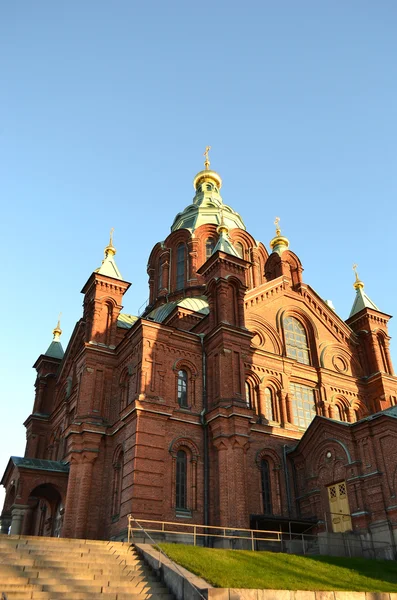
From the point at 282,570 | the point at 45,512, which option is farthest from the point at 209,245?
the point at 282,570

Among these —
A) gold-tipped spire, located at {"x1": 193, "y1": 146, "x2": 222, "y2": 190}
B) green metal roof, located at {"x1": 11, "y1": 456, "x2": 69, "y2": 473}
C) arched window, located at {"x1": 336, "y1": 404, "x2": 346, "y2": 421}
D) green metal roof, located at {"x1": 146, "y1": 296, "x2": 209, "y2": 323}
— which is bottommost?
green metal roof, located at {"x1": 11, "y1": 456, "x2": 69, "y2": 473}

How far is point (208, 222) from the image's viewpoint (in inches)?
1569

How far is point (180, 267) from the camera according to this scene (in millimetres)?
38500

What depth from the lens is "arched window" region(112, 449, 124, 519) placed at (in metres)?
22.0

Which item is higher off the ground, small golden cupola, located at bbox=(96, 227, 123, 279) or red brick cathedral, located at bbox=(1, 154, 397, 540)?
small golden cupola, located at bbox=(96, 227, 123, 279)

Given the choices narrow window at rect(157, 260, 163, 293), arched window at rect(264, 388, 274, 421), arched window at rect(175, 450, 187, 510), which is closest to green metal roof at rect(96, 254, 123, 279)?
narrow window at rect(157, 260, 163, 293)

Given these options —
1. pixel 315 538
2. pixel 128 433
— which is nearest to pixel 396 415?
pixel 315 538

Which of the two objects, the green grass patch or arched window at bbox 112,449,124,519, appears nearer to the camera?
the green grass patch

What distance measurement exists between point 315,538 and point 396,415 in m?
6.11

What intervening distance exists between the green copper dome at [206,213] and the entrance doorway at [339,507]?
2108 centimetres

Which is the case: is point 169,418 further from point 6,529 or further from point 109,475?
point 6,529

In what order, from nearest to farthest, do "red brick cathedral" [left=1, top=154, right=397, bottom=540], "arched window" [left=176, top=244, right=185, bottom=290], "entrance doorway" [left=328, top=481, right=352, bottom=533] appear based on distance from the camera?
"red brick cathedral" [left=1, top=154, right=397, bottom=540]
"entrance doorway" [left=328, top=481, right=352, bottom=533]
"arched window" [left=176, top=244, right=185, bottom=290]

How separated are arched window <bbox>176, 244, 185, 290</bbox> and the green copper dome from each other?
1.73 meters

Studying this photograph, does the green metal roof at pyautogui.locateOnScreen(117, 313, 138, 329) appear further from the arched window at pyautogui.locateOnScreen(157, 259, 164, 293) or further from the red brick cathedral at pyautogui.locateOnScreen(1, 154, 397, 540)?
the arched window at pyautogui.locateOnScreen(157, 259, 164, 293)
